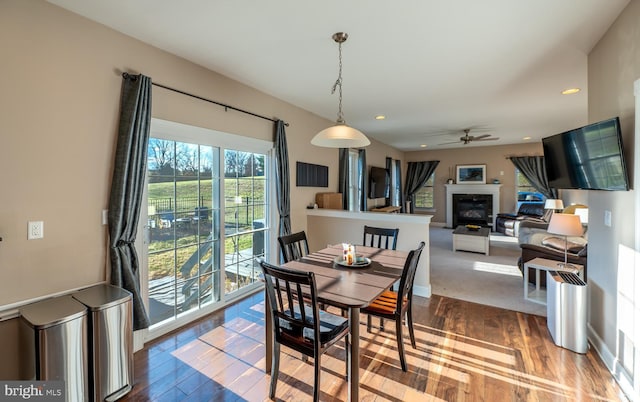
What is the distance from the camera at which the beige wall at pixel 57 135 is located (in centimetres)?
183

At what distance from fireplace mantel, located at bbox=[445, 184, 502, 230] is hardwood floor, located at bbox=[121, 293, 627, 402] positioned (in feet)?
21.6

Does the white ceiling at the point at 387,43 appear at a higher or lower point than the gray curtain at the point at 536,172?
higher

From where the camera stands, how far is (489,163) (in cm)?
887

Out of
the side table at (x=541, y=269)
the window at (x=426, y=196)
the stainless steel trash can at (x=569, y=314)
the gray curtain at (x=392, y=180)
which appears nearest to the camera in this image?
the stainless steel trash can at (x=569, y=314)

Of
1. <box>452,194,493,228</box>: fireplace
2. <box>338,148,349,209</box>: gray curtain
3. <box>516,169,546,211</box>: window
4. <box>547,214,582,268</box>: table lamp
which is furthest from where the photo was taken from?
<box>452,194,493,228</box>: fireplace

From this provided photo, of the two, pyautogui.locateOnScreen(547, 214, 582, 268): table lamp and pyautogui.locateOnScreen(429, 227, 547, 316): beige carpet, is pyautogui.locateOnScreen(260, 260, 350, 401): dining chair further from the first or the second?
pyautogui.locateOnScreen(547, 214, 582, 268): table lamp

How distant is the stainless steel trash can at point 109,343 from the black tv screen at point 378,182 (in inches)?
231

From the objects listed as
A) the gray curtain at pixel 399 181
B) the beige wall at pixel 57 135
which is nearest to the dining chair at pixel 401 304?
the beige wall at pixel 57 135

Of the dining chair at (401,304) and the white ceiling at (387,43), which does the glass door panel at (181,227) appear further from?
the dining chair at (401,304)

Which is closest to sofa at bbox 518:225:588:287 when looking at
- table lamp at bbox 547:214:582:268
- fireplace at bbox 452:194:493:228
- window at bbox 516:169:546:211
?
table lamp at bbox 547:214:582:268

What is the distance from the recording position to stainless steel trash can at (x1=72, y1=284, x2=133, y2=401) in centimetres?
186

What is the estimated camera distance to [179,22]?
7.24 ft

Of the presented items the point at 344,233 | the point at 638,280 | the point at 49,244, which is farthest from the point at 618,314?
the point at 49,244

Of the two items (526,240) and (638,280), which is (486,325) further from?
(526,240)
